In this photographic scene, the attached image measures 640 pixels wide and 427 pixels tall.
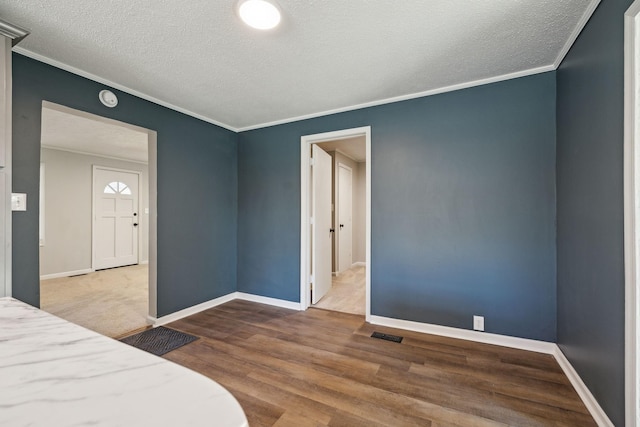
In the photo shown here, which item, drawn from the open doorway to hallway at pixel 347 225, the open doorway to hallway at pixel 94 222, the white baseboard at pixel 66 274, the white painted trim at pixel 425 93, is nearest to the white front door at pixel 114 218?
the open doorway to hallway at pixel 94 222

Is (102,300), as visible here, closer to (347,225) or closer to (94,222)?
(94,222)

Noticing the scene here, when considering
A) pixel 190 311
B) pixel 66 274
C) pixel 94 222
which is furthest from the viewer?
pixel 94 222

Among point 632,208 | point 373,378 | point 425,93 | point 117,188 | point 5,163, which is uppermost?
point 425,93

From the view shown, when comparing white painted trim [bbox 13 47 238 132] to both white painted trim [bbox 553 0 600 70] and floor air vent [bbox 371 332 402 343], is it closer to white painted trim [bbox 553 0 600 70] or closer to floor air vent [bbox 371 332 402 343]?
floor air vent [bbox 371 332 402 343]

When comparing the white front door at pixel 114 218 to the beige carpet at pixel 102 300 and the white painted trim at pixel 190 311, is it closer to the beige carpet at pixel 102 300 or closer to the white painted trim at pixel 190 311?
the beige carpet at pixel 102 300

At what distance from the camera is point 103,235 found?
220 inches

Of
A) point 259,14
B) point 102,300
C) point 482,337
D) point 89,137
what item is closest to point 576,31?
point 259,14

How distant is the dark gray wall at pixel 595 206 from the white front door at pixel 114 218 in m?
7.16

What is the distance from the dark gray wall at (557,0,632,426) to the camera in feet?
4.57

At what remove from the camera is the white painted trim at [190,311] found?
2875 mm

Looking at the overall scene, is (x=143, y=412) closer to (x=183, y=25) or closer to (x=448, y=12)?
(x=183, y=25)

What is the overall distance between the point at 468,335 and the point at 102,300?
14.4 ft

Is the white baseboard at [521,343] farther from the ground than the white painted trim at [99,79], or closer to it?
closer to it

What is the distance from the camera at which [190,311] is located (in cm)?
319
